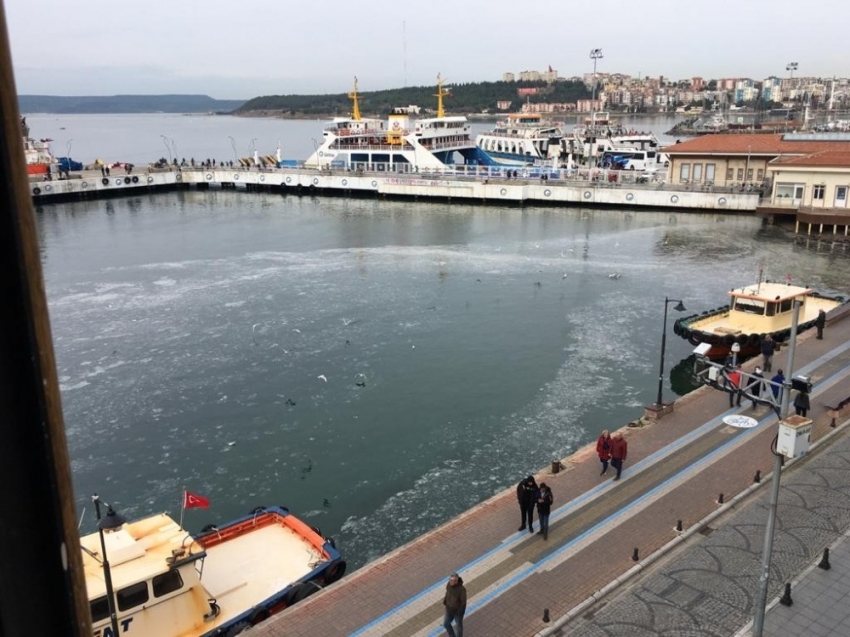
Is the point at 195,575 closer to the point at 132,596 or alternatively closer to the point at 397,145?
the point at 132,596

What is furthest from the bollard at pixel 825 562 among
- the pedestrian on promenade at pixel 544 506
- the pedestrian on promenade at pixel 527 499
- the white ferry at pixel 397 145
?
the white ferry at pixel 397 145

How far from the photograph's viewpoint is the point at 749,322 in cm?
2798

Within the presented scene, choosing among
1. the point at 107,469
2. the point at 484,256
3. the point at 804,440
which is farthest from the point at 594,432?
the point at 484,256

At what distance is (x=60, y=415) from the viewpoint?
1.83 metres

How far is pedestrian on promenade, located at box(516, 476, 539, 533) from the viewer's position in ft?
45.8

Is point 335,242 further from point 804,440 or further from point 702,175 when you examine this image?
point 804,440

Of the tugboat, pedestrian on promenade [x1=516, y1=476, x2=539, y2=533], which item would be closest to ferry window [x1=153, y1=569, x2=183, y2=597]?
the tugboat

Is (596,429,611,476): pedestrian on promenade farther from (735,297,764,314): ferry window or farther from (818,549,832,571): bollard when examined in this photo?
(735,297,764,314): ferry window

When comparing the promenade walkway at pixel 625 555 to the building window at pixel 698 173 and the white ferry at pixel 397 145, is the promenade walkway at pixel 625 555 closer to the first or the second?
the building window at pixel 698 173

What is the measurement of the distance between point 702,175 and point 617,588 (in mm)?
60255

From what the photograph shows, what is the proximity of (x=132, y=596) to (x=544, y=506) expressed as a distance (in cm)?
734

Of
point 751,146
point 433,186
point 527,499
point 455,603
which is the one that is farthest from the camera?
point 433,186

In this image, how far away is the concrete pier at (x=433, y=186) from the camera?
6444 cm

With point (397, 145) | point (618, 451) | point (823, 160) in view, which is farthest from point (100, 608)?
point (397, 145)
